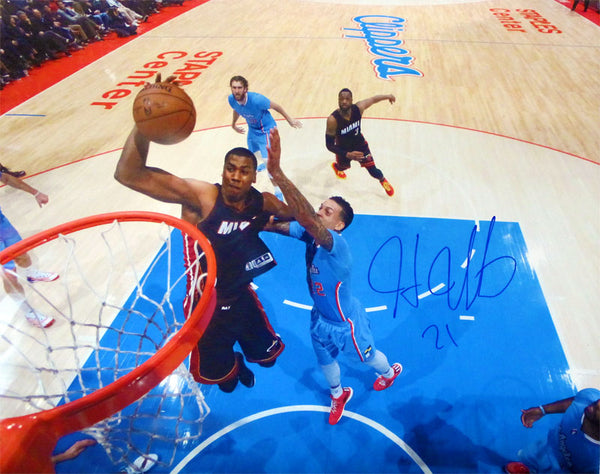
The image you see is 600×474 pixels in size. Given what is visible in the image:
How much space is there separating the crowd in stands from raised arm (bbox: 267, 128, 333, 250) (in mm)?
A: 10063

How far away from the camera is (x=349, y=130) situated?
206 inches

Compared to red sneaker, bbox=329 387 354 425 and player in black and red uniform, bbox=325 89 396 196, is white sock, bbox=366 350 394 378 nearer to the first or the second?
red sneaker, bbox=329 387 354 425

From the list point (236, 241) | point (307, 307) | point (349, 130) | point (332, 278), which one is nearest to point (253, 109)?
point (349, 130)

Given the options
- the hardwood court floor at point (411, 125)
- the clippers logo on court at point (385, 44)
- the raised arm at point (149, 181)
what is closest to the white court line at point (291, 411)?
the hardwood court floor at point (411, 125)

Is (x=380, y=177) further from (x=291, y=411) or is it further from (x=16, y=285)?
(x=16, y=285)

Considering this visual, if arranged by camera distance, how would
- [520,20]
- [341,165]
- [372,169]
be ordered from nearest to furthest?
[372,169], [341,165], [520,20]

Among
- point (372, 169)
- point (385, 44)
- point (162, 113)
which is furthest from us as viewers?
point (385, 44)

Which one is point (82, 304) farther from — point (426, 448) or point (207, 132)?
point (207, 132)

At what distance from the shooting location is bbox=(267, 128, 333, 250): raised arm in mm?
2165

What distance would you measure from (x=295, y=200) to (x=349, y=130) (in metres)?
3.14

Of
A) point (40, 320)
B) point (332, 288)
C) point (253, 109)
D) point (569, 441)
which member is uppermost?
point (332, 288)

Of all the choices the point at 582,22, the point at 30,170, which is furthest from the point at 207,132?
the point at 582,22

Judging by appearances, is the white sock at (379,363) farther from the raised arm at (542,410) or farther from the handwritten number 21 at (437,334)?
the raised arm at (542,410)

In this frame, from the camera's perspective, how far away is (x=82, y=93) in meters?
8.91
